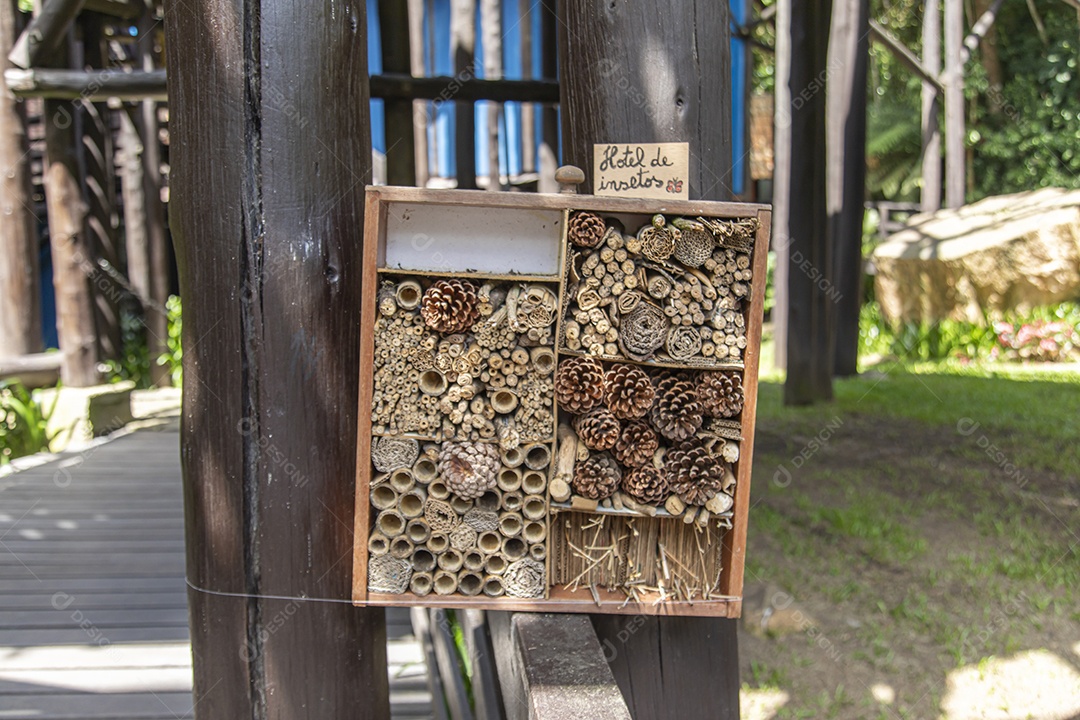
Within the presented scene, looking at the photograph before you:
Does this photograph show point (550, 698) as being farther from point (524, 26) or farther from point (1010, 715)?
point (524, 26)

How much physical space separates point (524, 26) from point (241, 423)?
617cm

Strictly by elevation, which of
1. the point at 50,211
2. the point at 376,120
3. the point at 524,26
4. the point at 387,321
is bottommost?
the point at 387,321

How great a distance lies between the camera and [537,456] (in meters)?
1.88

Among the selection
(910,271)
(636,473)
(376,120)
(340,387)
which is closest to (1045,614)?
(636,473)

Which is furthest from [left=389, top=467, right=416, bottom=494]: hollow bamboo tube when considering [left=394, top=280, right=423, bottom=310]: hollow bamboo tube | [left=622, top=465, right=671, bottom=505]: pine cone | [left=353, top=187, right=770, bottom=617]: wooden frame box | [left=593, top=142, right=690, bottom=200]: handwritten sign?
[left=593, top=142, right=690, bottom=200]: handwritten sign

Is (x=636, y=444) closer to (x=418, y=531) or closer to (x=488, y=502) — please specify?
→ (x=488, y=502)

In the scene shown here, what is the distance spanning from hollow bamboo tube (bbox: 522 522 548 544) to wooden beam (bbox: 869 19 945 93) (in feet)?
28.3

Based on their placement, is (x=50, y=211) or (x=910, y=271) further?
(x=910, y=271)

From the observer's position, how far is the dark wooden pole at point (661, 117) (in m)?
2.10

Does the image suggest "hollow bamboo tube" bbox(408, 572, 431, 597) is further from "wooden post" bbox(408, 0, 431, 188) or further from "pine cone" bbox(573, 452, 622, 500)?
"wooden post" bbox(408, 0, 431, 188)

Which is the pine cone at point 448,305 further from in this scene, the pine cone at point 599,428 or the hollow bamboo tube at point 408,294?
the pine cone at point 599,428

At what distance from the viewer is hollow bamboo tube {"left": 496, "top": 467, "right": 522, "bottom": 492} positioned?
1.87 meters

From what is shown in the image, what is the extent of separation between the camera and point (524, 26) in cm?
740

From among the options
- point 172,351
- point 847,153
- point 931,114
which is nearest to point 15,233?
point 172,351
